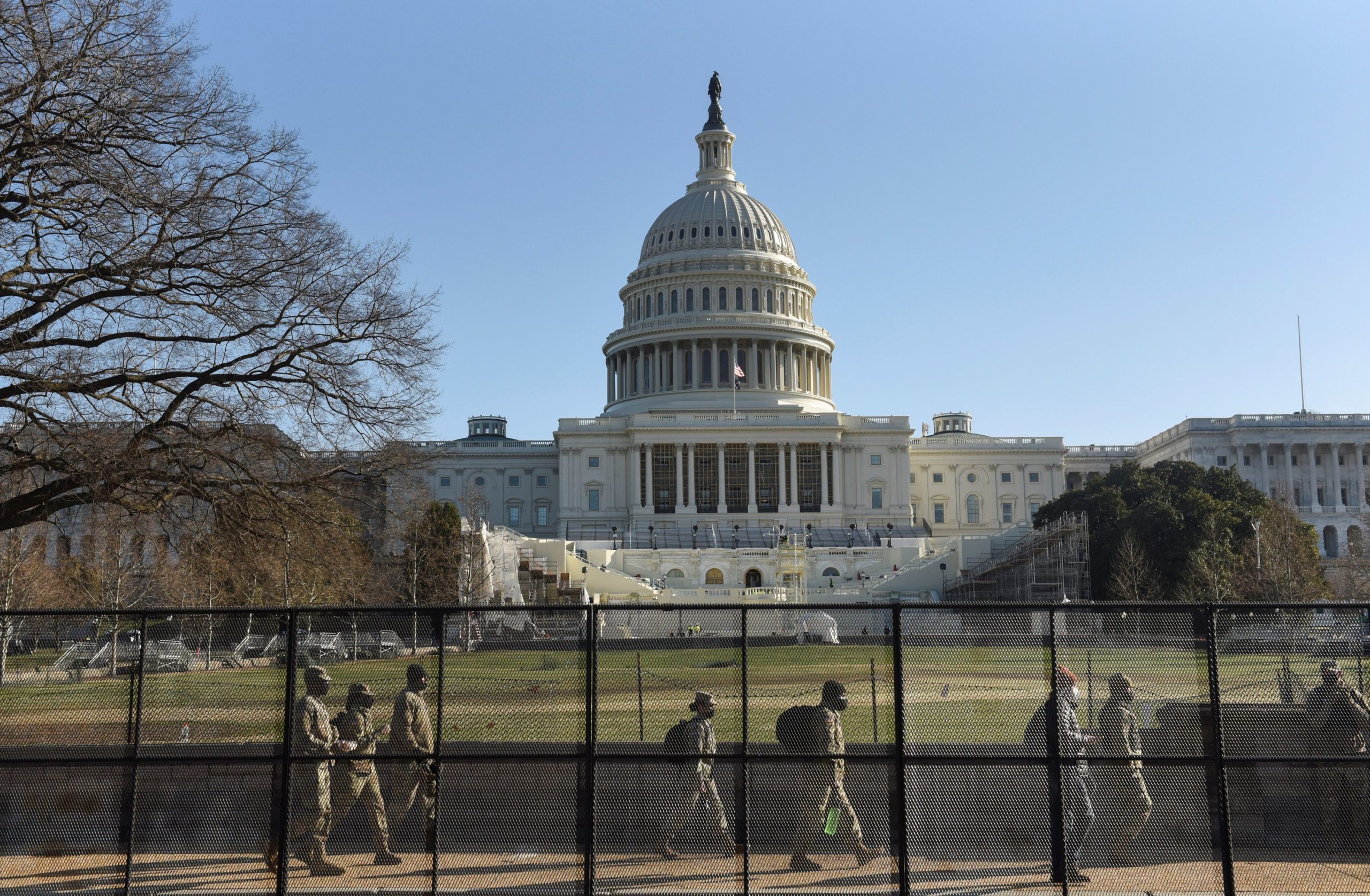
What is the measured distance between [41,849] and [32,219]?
32.0 ft

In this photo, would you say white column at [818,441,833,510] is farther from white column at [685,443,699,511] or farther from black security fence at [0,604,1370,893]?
black security fence at [0,604,1370,893]

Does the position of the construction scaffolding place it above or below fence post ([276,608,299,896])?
above

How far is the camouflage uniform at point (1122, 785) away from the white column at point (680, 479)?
101 metres

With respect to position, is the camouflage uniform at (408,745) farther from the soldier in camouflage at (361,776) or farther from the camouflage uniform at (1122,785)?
the camouflage uniform at (1122,785)

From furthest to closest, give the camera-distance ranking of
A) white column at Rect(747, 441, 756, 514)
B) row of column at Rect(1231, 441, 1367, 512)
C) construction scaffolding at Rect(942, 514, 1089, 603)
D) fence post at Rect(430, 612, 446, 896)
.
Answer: row of column at Rect(1231, 441, 1367, 512)
white column at Rect(747, 441, 756, 514)
construction scaffolding at Rect(942, 514, 1089, 603)
fence post at Rect(430, 612, 446, 896)


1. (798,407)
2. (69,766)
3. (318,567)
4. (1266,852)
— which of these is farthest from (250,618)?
(798,407)

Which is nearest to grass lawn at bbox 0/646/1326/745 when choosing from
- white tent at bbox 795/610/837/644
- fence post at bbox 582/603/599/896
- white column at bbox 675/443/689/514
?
fence post at bbox 582/603/599/896

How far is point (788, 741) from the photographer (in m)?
13.0

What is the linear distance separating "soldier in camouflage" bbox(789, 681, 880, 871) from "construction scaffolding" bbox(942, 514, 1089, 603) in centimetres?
6200

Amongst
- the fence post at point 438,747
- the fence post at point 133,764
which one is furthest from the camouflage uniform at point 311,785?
the fence post at point 133,764

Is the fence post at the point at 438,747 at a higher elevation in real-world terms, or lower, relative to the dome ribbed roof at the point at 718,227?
lower

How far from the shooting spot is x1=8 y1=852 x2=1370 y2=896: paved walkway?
12523 millimetres

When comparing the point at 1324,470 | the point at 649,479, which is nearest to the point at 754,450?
the point at 649,479

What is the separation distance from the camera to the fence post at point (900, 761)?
12047mm
